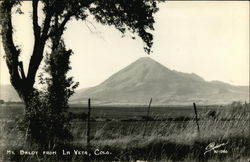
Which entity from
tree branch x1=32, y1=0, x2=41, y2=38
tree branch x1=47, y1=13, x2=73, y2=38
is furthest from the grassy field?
tree branch x1=47, y1=13, x2=73, y2=38

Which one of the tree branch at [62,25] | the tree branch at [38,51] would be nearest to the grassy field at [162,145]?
the tree branch at [38,51]

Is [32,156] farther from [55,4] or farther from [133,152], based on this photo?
[55,4]

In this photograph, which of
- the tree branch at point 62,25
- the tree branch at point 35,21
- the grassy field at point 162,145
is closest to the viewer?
the grassy field at point 162,145

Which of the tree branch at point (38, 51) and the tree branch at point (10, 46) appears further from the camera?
the tree branch at point (38, 51)

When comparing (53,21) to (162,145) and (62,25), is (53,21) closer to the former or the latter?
(62,25)

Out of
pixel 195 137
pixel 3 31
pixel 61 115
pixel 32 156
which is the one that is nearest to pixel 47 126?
pixel 61 115

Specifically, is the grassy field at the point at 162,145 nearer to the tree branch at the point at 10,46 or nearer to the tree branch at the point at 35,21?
the tree branch at the point at 10,46

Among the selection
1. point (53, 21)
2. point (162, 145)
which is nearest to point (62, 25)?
point (53, 21)

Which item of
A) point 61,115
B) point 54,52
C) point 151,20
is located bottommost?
point 61,115

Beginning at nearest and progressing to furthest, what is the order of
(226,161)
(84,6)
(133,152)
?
(226,161) < (133,152) < (84,6)
